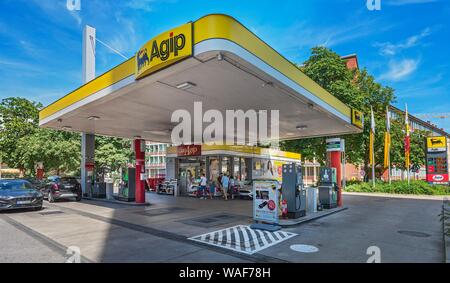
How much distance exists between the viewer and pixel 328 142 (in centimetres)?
1444

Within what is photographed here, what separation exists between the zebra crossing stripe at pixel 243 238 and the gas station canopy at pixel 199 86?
4251 mm

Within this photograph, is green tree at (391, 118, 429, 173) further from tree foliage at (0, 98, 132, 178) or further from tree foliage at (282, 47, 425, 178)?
tree foliage at (0, 98, 132, 178)

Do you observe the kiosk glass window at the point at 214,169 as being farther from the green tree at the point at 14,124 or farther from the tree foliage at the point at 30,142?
the green tree at the point at 14,124

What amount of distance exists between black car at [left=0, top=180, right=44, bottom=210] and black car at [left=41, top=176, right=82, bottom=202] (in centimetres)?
276

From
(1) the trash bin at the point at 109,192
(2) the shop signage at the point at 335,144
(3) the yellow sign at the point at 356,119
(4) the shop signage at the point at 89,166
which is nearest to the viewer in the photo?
(2) the shop signage at the point at 335,144

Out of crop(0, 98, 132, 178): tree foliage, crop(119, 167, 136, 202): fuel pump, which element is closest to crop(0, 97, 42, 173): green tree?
crop(0, 98, 132, 178): tree foliage

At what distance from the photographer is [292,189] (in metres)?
10.1

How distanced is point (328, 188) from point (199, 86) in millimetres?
7562

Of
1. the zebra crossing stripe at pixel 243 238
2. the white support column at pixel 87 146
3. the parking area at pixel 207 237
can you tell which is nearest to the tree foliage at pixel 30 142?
the white support column at pixel 87 146

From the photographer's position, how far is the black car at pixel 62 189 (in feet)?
54.8

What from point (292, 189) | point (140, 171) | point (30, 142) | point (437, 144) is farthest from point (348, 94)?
point (30, 142)

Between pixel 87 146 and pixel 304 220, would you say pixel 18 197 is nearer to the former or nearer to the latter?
pixel 87 146

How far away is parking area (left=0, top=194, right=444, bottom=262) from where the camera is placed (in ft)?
19.9
